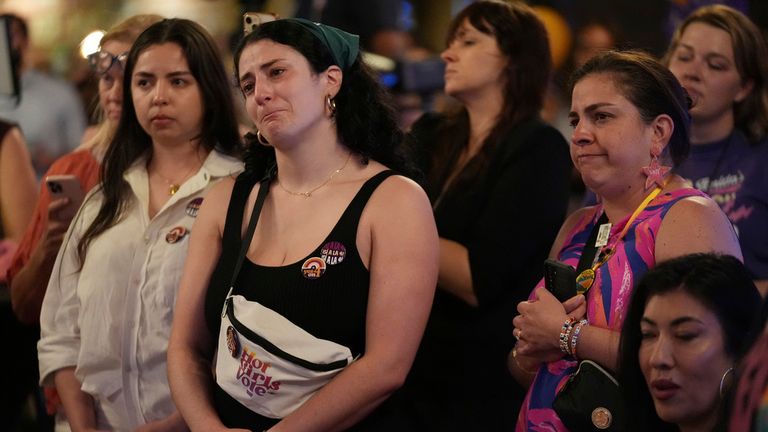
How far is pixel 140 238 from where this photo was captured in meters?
3.19

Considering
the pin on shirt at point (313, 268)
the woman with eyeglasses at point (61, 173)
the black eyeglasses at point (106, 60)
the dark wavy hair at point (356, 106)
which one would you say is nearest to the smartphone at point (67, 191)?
the woman with eyeglasses at point (61, 173)

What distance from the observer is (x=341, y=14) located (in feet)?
22.3

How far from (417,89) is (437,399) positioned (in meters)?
2.76

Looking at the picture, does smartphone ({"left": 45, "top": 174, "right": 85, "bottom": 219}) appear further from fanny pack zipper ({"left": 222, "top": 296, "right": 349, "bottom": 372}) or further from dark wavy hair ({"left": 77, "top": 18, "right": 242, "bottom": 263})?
fanny pack zipper ({"left": 222, "top": 296, "right": 349, "bottom": 372})

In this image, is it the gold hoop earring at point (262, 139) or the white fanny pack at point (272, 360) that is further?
the gold hoop earring at point (262, 139)

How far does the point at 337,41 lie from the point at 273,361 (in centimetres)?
85

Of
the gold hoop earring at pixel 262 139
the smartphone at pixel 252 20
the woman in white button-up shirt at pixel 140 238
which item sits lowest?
the woman in white button-up shirt at pixel 140 238

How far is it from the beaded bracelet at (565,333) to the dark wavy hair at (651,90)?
487 mm

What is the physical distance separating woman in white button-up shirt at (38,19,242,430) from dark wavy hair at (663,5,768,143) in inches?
65.9

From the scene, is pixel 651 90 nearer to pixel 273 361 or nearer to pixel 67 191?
pixel 273 361

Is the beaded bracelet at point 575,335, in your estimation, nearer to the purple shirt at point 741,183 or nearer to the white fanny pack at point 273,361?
the white fanny pack at point 273,361

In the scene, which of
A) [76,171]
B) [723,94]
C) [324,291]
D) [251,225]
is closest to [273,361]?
[324,291]

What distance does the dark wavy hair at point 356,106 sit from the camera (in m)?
2.78

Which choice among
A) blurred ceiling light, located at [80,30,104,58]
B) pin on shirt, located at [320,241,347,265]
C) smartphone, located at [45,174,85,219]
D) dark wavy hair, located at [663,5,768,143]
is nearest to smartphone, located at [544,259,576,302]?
pin on shirt, located at [320,241,347,265]
